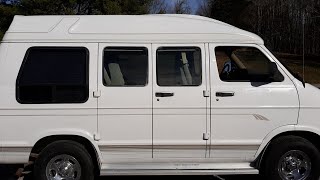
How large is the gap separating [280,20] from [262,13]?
10.8ft

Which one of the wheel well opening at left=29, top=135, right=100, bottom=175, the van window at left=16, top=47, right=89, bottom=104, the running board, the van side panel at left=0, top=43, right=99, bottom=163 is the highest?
the van window at left=16, top=47, right=89, bottom=104

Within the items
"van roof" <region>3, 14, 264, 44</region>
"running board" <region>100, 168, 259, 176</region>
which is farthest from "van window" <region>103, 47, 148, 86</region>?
"running board" <region>100, 168, 259, 176</region>

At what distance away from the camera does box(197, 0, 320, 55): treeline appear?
5478cm

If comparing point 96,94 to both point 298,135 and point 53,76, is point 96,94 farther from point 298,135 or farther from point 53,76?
point 298,135

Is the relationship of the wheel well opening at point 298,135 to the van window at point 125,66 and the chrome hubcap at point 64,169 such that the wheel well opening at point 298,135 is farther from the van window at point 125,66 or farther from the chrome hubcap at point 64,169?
the chrome hubcap at point 64,169

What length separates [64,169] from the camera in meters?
6.81

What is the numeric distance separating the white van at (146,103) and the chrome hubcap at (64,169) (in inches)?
0.5

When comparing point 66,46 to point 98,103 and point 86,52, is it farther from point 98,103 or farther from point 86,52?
point 98,103

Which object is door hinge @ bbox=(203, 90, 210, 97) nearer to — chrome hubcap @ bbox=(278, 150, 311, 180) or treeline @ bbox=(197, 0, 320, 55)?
chrome hubcap @ bbox=(278, 150, 311, 180)

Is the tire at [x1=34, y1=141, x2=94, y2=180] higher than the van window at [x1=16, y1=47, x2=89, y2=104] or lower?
lower

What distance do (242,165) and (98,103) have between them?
6.81 feet

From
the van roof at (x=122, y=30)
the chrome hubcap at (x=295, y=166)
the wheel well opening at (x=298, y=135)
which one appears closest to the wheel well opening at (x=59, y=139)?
the van roof at (x=122, y=30)

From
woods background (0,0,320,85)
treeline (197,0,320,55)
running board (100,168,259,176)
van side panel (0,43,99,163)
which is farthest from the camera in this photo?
treeline (197,0,320,55)

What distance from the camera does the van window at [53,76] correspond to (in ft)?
22.0
